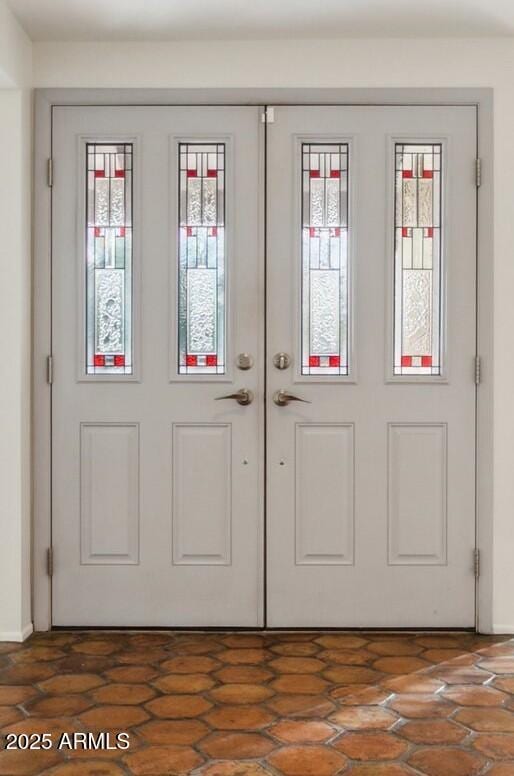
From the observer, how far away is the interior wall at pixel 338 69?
161 inches

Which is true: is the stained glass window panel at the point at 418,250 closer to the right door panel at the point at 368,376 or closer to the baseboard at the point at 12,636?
the right door panel at the point at 368,376

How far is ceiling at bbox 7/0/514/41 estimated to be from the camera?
3.70 metres

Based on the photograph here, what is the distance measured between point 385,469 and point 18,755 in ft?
6.29

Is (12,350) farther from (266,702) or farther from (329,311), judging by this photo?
(266,702)

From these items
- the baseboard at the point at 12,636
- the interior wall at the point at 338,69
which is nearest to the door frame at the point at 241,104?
the interior wall at the point at 338,69

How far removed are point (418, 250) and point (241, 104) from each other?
95cm

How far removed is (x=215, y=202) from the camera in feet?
13.6

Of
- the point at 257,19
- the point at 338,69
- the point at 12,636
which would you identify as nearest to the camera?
the point at 257,19

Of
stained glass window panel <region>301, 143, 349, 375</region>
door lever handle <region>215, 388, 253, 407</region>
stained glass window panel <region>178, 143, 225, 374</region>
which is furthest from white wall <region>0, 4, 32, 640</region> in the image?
stained glass window panel <region>301, 143, 349, 375</region>

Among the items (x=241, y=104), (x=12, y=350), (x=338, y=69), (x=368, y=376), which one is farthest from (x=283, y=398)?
(x=338, y=69)

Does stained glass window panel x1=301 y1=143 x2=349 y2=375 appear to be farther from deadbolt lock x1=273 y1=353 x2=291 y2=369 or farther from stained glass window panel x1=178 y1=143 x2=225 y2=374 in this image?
stained glass window panel x1=178 y1=143 x2=225 y2=374

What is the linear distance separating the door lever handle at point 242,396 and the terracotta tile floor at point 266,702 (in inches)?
38.0

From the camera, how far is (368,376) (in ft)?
13.6

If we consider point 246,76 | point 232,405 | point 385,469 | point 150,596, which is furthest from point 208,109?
point 150,596
